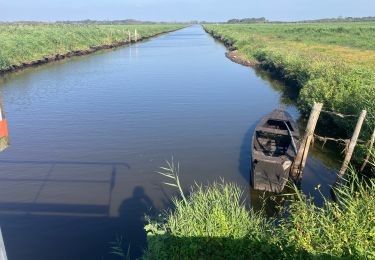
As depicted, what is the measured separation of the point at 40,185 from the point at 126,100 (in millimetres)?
12863

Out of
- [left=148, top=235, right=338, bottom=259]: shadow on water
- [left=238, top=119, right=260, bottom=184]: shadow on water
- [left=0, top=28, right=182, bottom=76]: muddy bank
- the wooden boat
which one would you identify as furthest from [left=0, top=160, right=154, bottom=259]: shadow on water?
[left=0, top=28, right=182, bottom=76]: muddy bank

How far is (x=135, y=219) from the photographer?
10383 mm

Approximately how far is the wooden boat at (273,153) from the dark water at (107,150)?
779mm

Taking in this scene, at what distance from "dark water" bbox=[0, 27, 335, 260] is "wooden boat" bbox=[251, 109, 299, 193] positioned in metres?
0.78

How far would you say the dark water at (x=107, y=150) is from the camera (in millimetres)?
10062

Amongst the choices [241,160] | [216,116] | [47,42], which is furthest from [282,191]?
[47,42]

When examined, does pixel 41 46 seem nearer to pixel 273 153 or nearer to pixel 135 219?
pixel 273 153

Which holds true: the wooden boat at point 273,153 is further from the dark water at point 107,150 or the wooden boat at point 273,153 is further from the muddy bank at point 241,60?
the muddy bank at point 241,60

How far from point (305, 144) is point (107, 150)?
867 cm

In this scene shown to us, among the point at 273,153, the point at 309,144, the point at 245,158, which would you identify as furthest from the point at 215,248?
the point at 245,158

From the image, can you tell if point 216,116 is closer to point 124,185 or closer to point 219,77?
point 124,185

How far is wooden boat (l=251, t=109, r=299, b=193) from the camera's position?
1111 centimetres

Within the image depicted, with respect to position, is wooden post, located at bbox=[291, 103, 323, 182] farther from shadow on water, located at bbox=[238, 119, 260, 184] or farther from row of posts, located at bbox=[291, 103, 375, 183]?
shadow on water, located at bbox=[238, 119, 260, 184]

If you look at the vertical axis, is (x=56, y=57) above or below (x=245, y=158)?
above
